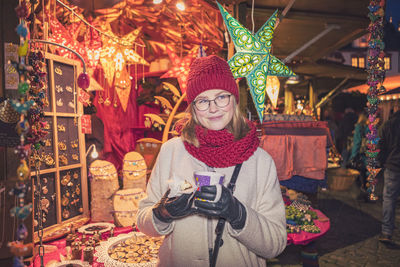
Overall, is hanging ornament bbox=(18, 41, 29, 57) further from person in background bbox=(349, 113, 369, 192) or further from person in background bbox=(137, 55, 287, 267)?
person in background bbox=(349, 113, 369, 192)

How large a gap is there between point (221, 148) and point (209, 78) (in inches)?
17.7

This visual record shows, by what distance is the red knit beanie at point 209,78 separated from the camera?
64.9 inches

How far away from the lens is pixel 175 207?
1.32 m

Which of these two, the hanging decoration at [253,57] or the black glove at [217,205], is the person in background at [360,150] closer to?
the hanging decoration at [253,57]

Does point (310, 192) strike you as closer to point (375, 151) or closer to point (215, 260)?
point (375, 151)

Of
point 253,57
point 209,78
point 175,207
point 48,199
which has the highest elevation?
point 253,57

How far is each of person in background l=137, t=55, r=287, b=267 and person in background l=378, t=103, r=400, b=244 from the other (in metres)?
3.98

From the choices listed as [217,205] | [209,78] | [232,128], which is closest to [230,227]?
[217,205]

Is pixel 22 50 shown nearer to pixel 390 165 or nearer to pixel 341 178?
pixel 390 165

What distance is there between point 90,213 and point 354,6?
15.2 feet

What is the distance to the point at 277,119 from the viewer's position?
151 inches

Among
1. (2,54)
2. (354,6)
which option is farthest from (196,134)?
(354,6)

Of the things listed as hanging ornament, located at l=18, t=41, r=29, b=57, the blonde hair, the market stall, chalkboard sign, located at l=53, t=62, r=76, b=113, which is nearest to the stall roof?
the market stall

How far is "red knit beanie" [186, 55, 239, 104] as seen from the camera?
5.41 ft
